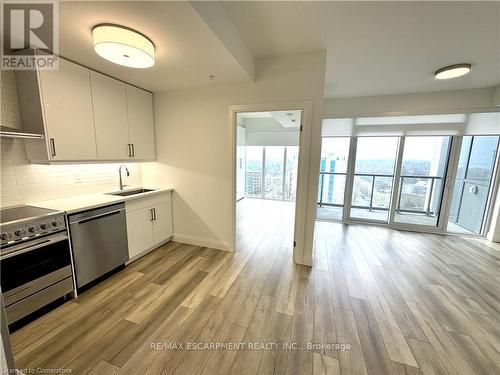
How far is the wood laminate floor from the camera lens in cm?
146

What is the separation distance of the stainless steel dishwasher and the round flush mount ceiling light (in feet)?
5.15

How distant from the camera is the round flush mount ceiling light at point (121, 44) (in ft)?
4.96

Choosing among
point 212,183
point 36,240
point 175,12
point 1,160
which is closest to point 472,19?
point 175,12

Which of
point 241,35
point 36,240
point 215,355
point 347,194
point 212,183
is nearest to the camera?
point 215,355

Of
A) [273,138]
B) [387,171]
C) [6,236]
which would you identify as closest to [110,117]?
[6,236]

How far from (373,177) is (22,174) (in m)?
5.73

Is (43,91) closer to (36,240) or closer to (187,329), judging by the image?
(36,240)

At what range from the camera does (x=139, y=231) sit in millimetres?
2746

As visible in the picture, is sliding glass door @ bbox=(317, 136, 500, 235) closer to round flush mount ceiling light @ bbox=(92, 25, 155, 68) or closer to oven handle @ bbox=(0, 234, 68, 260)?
round flush mount ceiling light @ bbox=(92, 25, 155, 68)

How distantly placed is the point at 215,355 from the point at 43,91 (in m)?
2.83

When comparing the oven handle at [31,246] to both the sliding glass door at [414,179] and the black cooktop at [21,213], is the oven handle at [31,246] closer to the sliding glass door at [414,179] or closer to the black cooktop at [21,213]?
the black cooktop at [21,213]

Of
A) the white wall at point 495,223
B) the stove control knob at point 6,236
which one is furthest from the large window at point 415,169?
the stove control knob at point 6,236

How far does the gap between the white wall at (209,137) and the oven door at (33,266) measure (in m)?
1.60

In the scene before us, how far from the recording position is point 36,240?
170 centimetres
